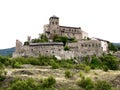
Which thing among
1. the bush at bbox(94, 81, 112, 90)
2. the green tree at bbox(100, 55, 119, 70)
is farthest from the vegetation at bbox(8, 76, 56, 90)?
the green tree at bbox(100, 55, 119, 70)

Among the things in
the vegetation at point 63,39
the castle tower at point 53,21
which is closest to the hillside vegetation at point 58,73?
the vegetation at point 63,39

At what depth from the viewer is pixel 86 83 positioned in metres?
86.2

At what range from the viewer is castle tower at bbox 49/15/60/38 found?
11403 centimetres

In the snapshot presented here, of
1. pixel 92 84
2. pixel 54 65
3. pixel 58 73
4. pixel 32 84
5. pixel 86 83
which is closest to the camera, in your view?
pixel 32 84

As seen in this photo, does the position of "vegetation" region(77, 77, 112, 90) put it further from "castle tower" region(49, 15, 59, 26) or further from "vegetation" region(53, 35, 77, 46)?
"castle tower" region(49, 15, 59, 26)

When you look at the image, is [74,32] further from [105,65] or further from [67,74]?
[67,74]

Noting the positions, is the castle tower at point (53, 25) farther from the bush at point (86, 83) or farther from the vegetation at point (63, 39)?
the bush at point (86, 83)

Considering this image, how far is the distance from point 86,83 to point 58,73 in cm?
1007

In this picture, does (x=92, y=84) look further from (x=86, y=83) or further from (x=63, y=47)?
(x=63, y=47)

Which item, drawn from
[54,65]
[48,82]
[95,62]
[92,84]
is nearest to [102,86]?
[92,84]

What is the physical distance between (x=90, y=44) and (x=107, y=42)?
7336 millimetres

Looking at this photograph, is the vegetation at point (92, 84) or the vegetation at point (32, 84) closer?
the vegetation at point (32, 84)

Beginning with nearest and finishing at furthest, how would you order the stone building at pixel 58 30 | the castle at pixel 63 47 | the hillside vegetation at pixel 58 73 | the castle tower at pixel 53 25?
the hillside vegetation at pixel 58 73, the castle at pixel 63 47, the castle tower at pixel 53 25, the stone building at pixel 58 30

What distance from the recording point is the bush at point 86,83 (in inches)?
3354
